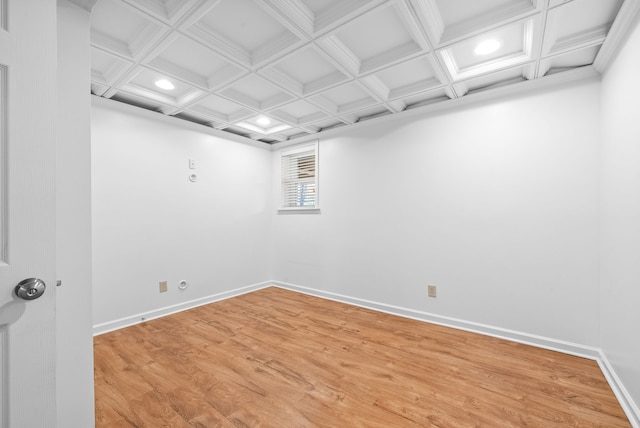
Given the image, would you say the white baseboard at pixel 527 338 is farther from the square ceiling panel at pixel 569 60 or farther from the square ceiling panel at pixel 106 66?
the square ceiling panel at pixel 106 66

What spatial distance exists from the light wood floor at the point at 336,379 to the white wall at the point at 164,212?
1.80 feet

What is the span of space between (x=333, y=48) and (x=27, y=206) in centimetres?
193

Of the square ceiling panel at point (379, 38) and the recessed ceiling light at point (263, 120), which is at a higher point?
the square ceiling panel at point (379, 38)

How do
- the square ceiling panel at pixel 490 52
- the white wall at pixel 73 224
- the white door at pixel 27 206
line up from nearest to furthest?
the white door at pixel 27 206
the white wall at pixel 73 224
the square ceiling panel at pixel 490 52

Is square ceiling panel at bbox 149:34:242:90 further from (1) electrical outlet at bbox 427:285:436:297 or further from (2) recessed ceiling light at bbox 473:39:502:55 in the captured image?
(1) electrical outlet at bbox 427:285:436:297

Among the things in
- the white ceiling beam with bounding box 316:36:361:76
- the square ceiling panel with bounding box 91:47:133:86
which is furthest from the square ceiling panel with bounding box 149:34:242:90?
the white ceiling beam with bounding box 316:36:361:76

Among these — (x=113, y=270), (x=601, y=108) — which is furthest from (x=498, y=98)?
(x=113, y=270)

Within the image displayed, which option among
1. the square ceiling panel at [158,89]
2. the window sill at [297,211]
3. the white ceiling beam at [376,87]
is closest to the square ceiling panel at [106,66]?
the square ceiling panel at [158,89]

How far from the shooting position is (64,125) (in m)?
1.33

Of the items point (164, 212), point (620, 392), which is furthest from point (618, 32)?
point (164, 212)

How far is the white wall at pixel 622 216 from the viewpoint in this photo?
1.57 metres

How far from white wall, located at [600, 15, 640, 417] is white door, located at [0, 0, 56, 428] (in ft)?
9.19

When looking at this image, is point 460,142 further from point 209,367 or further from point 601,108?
point 209,367

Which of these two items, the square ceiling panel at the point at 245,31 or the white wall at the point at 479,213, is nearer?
the square ceiling panel at the point at 245,31
